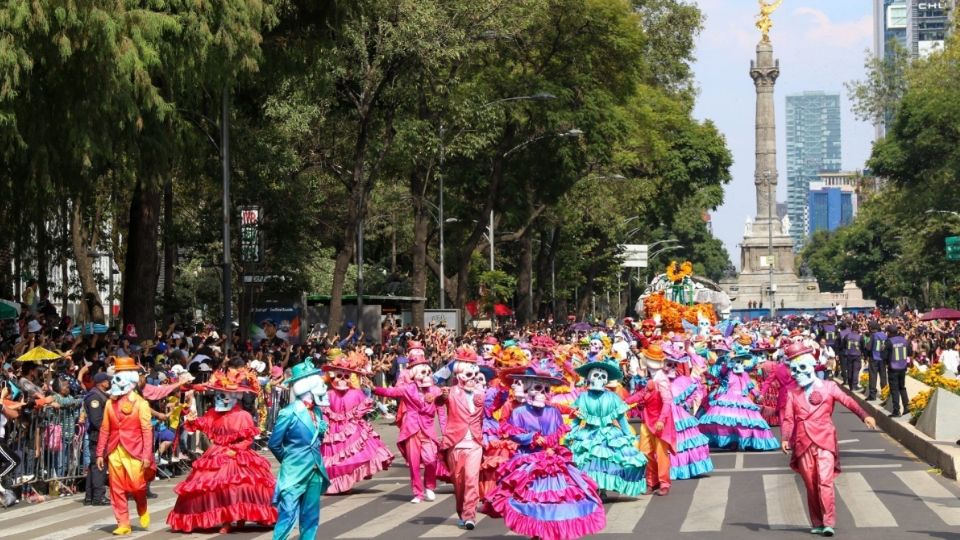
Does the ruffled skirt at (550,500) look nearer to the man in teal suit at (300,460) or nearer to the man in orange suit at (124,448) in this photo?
the man in teal suit at (300,460)

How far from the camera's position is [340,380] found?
724 inches

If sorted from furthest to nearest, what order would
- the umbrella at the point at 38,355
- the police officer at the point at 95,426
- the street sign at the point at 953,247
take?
the street sign at the point at 953,247, the umbrella at the point at 38,355, the police officer at the point at 95,426

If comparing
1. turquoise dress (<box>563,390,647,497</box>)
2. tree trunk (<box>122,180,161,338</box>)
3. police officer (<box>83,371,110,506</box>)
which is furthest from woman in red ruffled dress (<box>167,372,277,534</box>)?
tree trunk (<box>122,180,161,338</box>)

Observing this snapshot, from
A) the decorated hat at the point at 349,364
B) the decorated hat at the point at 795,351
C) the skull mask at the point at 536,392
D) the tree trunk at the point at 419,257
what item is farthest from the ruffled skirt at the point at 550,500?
the tree trunk at the point at 419,257

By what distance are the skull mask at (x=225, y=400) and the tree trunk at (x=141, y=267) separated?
1237 cm

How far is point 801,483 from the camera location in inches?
708

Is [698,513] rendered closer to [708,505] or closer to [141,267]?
[708,505]

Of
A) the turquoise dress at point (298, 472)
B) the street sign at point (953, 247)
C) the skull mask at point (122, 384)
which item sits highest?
the street sign at point (953, 247)

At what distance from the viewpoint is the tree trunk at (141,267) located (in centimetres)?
Answer: 2667

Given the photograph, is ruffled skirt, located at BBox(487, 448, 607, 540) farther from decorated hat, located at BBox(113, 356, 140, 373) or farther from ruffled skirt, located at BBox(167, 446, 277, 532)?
decorated hat, located at BBox(113, 356, 140, 373)

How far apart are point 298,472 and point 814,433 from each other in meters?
4.55

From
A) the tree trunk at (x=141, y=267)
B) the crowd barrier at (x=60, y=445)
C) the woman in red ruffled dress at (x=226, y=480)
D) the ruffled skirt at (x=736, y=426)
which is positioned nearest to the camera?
the woman in red ruffled dress at (x=226, y=480)

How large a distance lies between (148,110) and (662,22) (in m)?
46.7

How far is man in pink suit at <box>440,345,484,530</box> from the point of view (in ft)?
47.8
